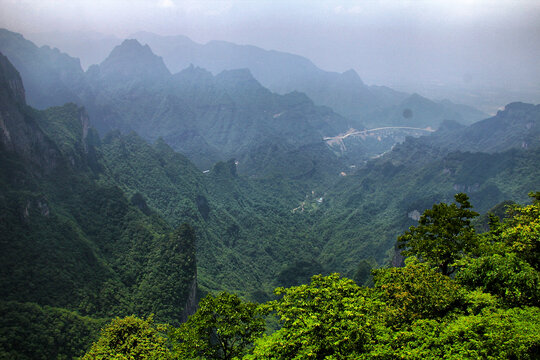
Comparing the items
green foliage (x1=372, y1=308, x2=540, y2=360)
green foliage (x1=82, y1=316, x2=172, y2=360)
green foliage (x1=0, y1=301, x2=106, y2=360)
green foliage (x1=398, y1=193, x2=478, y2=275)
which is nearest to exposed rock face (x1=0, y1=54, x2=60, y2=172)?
green foliage (x1=0, y1=301, x2=106, y2=360)

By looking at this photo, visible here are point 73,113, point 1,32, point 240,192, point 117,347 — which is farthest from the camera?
point 1,32

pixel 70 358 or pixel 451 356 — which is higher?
pixel 451 356

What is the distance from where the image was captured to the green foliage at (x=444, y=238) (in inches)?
766

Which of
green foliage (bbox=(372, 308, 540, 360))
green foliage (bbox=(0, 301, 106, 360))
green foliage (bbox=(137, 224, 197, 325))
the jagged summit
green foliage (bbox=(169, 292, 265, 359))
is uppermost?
the jagged summit

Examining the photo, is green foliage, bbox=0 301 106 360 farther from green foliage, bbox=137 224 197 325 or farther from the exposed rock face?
the exposed rock face

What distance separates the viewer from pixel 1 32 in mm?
160500

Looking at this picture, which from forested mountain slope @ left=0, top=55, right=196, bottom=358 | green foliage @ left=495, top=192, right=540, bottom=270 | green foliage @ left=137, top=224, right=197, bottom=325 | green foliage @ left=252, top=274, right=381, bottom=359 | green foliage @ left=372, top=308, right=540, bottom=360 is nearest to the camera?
green foliage @ left=372, top=308, right=540, bottom=360

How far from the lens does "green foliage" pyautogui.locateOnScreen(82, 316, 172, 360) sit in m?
20.7

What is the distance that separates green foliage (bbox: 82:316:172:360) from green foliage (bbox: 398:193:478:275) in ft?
52.6

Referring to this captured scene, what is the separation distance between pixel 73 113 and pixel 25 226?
206 ft

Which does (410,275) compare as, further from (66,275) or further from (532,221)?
(66,275)

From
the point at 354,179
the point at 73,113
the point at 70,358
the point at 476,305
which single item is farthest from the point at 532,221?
the point at 354,179

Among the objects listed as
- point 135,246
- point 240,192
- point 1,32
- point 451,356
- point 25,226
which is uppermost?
point 1,32

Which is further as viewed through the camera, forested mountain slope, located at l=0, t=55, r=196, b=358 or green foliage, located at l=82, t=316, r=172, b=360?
forested mountain slope, located at l=0, t=55, r=196, b=358
